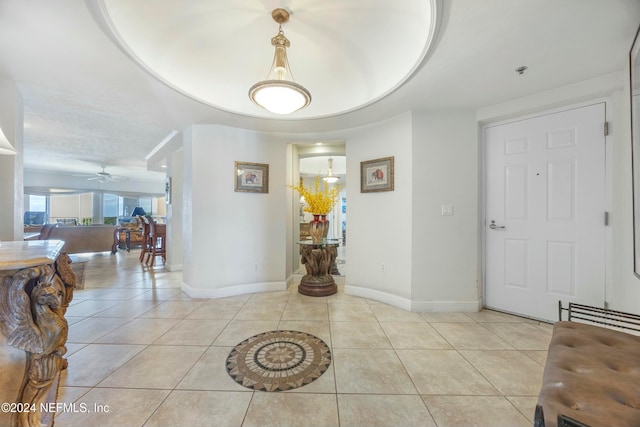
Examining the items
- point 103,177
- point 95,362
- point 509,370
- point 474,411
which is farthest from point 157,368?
point 103,177

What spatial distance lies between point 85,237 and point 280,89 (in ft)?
24.4

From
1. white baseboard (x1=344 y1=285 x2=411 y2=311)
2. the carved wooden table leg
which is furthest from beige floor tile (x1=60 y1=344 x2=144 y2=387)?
white baseboard (x1=344 y1=285 x2=411 y2=311)

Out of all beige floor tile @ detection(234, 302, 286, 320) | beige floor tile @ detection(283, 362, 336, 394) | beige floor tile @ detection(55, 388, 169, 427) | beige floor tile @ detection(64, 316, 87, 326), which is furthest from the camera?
beige floor tile @ detection(234, 302, 286, 320)

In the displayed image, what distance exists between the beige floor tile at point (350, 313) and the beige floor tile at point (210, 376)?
1.16 metres

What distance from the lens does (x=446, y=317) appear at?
8.55 ft

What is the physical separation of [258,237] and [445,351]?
259 centimetres

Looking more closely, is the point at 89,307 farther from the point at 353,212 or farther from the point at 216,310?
the point at 353,212

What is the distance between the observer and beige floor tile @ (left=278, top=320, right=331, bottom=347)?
2.22 metres

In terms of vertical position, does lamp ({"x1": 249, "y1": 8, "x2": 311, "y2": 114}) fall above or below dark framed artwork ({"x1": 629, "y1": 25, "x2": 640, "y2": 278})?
above

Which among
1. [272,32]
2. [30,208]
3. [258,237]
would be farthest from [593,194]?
[30,208]

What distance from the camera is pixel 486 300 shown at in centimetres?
282

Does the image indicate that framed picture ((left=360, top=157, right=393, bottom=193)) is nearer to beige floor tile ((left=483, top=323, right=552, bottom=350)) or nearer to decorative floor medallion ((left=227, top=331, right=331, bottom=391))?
beige floor tile ((left=483, top=323, right=552, bottom=350))

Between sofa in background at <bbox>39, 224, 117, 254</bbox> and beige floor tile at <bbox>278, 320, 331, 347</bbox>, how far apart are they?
658 centimetres

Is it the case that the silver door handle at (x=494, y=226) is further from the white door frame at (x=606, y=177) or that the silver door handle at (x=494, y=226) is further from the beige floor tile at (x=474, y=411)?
the beige floor tile at (x=474, y=411)
